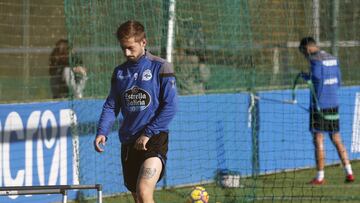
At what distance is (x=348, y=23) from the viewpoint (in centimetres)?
1388

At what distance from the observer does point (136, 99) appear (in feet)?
25.6

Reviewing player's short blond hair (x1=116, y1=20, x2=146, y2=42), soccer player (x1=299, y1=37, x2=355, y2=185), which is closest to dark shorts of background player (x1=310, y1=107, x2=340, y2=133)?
soccer player (x1=299, y1=37, x2=355, y2=185)

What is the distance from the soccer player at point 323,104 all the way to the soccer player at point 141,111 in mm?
5035

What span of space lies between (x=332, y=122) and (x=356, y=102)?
7.36ft

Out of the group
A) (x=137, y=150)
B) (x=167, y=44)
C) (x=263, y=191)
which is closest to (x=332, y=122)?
(x=263, y=191)

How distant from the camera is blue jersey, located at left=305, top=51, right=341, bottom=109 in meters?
12.5

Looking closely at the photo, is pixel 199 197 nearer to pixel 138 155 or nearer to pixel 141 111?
pixel 138 155

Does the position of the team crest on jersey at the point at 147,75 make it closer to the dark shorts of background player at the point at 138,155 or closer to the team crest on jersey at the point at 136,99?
the team crest on jersey at the point at 136,99

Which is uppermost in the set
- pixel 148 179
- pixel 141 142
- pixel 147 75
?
pixel 147 75

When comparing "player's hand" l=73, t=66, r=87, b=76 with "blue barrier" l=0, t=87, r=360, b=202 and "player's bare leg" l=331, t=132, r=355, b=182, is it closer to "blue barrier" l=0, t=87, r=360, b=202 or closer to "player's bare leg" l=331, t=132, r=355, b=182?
"blue barrier" l=0, t=87, r=360, b=202

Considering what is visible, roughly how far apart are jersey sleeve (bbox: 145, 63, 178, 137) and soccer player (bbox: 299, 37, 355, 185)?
5.03 meters

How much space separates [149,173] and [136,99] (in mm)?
632

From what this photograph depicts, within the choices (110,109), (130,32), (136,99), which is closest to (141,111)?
(136,99)

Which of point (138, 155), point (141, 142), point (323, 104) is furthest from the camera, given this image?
point (323, 104)
